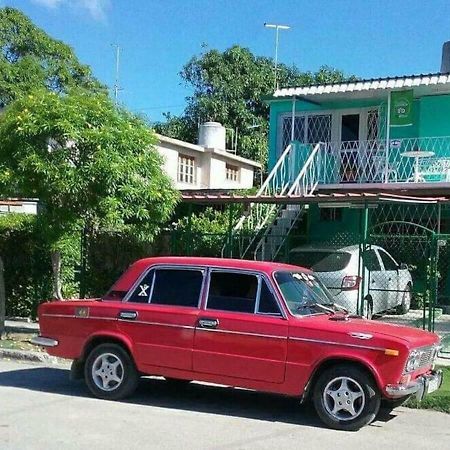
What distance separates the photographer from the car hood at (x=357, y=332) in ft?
24.1

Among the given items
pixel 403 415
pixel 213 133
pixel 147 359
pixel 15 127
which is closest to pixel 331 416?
pixel 403 415

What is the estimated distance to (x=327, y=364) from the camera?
24.7ft

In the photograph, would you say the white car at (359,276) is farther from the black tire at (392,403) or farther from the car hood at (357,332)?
the car hood at (357,332)

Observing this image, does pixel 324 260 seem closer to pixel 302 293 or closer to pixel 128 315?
pixel 302 293

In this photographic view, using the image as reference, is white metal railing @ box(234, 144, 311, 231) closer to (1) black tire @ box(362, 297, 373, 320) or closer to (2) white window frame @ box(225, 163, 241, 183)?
(1) black tire @ box(362, 297, 373, 320)

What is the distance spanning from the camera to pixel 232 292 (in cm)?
819

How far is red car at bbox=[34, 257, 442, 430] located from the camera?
7.39 meters

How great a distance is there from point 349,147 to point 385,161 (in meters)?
1.89

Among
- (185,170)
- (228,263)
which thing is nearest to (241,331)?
(228,263)

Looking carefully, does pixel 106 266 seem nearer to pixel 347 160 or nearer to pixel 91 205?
pixel 91 205

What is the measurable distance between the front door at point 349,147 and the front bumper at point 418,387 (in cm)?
1165

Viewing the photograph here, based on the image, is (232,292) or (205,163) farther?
(205,163)

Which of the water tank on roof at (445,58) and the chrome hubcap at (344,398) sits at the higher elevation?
the water tank on roof at (445,58)

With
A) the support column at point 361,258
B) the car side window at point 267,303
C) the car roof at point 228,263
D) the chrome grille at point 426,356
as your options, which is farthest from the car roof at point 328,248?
the car side window at point 267,303
